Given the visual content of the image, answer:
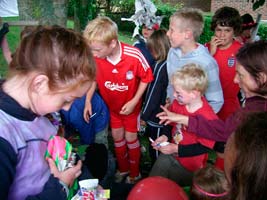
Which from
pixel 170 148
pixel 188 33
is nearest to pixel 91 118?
pixel 170 148

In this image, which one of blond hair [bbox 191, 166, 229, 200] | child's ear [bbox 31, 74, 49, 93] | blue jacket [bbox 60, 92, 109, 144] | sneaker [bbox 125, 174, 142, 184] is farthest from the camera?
sneaker [bbox 125, 174, 142, 184]

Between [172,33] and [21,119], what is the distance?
190 centimetres

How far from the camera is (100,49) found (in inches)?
110

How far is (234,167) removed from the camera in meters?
1.03

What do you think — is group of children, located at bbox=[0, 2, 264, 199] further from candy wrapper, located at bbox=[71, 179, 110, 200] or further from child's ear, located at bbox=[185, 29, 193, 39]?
candy wrapper, located at bbox=[71, 179, 110, 200]

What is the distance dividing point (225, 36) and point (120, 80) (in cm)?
134

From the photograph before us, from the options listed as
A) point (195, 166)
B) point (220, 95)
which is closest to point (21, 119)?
point (195, 166)

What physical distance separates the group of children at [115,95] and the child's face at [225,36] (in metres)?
0.01

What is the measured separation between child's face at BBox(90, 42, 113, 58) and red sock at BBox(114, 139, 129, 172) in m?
1.03

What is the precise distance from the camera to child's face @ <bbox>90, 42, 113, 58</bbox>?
9.04 feet

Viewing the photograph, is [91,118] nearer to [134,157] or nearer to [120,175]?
[134,157]

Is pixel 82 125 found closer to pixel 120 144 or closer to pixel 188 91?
pixel 120 144

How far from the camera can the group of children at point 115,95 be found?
3.90 ft

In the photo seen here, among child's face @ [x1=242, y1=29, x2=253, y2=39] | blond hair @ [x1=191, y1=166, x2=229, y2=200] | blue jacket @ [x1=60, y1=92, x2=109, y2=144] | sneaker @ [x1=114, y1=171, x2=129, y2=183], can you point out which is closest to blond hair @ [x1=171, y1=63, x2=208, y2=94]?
blond hair @ [x1=191, y1=166, x2=229, y2=200]
